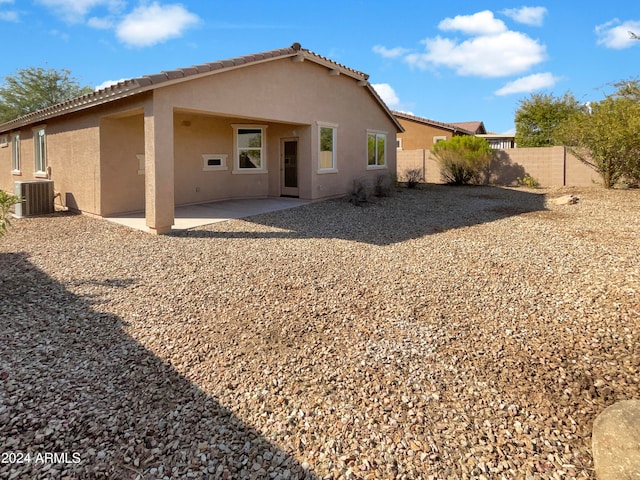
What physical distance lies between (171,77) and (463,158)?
15.6 metres

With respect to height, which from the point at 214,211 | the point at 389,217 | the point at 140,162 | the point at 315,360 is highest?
the point at 140,162

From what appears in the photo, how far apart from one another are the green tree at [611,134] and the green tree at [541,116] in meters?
14.6

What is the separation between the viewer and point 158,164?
966 cm

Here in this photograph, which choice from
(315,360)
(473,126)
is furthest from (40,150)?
(473,126)

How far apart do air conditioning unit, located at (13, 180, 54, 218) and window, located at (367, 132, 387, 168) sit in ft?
36.9

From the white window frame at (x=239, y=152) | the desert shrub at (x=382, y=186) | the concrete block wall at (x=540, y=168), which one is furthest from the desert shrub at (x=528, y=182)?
the white window frame at (x=239, y=152)

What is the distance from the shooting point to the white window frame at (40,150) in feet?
49.5

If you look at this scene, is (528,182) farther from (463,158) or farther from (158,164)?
(158,164)

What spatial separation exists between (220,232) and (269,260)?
2.88 meters

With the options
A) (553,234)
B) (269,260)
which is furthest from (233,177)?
(553,234)

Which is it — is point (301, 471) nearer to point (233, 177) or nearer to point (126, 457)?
point (126, 457)

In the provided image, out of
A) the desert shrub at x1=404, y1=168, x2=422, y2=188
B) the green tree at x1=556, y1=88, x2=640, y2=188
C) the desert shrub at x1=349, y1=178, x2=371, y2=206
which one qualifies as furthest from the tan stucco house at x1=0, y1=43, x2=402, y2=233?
the green tree at x1=556, y1=88, x2=640, y2=188

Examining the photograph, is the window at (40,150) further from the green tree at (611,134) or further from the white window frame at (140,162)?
the green tree at (611,134)

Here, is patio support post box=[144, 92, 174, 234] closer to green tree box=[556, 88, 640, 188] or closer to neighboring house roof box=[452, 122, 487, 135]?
green tree box=[556, 88, 640, 188]
